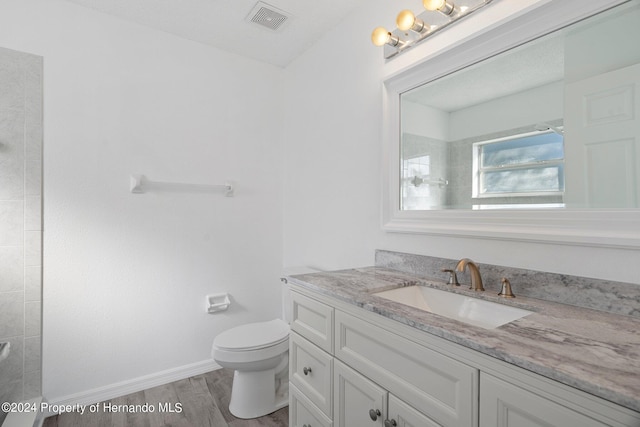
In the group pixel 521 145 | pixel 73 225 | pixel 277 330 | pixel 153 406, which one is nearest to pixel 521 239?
pixel 521 145

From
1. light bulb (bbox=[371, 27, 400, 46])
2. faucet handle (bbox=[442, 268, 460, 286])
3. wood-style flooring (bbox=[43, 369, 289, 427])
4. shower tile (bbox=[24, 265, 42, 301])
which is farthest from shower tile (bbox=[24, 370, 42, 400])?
light bulb (bbox=[371, 27, 400, 46])

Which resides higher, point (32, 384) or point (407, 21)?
point (407, 21)

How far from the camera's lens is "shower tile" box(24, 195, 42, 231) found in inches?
67.4

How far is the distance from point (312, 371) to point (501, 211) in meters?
0.97

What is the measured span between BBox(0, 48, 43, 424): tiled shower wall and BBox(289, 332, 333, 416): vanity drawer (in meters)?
1.50

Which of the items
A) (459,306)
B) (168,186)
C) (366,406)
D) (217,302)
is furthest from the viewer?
(217,302)

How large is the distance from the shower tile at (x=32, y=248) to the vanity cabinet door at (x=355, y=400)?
1764 millimetres

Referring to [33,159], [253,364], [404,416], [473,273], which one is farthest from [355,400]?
[33,159]

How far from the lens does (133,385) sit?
1988 mm

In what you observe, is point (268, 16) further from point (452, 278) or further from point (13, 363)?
point (13, 363)

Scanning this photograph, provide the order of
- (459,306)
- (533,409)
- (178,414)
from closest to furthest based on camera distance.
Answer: (533,409), (459,306), (178,414)

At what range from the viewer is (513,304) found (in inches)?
39.9

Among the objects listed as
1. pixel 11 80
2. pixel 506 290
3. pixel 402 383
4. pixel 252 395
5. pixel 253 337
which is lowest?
pixel 252 395

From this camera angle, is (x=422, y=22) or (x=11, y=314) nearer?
(x=422, y=22)
